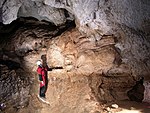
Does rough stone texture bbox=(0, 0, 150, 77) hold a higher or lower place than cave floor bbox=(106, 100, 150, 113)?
higher

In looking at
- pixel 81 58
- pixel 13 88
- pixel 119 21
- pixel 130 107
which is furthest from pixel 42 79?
pixel 119 21

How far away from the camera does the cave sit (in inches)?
305

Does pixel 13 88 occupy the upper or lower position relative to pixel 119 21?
lower

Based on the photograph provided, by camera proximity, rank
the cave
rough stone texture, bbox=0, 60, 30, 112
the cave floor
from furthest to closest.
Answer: rough stone texture, bbox=0, 60, 30, 112
the cave
the cave floor

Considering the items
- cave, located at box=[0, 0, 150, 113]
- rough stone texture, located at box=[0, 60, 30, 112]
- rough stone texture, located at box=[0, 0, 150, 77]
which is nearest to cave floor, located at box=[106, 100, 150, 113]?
cave, located at box=[0, 0, 150, 113]

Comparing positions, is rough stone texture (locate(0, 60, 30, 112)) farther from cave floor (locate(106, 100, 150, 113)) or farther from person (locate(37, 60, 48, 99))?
cave floor (locate(106, 100, 150, 113))

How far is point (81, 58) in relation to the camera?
9086 mm

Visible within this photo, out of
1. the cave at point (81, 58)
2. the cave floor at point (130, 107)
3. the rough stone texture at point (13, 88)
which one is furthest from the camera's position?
the rough stone texture at point (13, 88)

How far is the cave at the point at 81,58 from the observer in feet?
25.4

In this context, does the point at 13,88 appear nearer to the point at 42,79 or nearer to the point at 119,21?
the point at 42,79

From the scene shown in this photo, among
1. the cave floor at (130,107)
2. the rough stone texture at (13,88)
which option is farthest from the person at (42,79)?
the cave floor at (130,107)

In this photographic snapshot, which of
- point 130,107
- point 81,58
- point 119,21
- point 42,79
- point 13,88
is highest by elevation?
point 119,21

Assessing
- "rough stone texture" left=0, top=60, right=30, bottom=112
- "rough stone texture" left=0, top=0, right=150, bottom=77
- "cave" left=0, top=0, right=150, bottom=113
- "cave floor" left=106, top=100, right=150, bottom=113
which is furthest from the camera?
"rough stone texture" left=0, top=60, right=30, bottom=112

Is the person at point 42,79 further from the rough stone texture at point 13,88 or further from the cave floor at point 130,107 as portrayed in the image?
the cave floor at point 130,107
